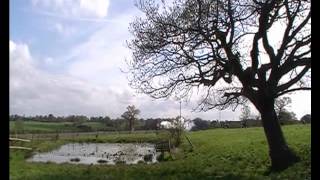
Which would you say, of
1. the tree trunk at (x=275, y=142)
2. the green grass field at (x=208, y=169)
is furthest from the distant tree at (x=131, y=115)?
the tree trunk at (x=275, y=142)

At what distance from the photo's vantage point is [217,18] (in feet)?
52.1

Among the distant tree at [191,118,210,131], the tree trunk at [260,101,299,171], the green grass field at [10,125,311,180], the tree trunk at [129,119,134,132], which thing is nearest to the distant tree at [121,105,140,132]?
the tree trunk at [129,119,134,132]

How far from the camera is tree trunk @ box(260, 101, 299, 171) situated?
15938 millimetres

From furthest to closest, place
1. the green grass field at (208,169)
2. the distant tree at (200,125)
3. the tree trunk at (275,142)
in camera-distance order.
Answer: the distant tree at (200,125)
the tree trunk at (275,142)
the green grass field at (208,169)

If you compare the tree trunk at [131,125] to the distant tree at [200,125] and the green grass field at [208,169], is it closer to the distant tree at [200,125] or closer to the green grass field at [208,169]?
the distant tree at [200,125]

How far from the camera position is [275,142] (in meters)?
16.3

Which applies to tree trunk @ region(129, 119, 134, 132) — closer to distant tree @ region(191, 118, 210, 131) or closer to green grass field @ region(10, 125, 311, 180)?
distant tree @ region(191, 118, 210, 131)

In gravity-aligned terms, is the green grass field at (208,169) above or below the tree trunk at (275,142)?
below

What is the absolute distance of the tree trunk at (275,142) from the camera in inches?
627

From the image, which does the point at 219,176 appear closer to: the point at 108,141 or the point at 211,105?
the point at 211,105

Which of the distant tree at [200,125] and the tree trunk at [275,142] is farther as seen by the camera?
the distant tree at [200,125]

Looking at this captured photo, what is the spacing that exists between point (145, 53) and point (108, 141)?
33.4m
